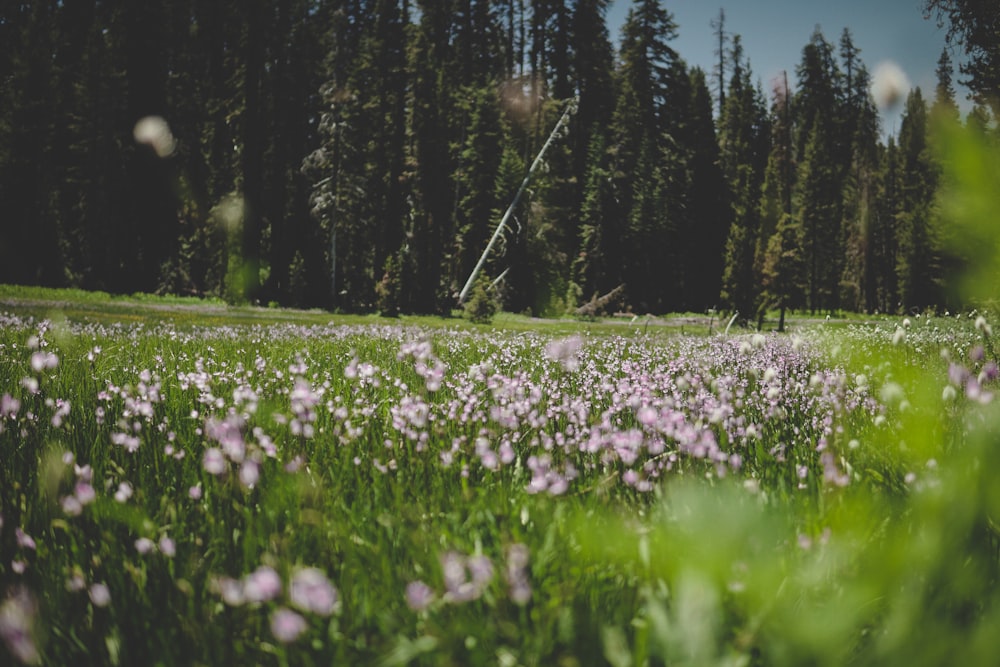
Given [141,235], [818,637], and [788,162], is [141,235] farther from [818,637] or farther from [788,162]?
[788,162]

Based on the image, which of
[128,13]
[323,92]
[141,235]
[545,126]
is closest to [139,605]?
[323,92]

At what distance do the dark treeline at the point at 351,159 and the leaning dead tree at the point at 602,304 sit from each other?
120cm

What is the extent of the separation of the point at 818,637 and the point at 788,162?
61.8m

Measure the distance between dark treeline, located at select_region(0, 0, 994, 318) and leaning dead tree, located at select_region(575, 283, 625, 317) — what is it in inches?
47.1

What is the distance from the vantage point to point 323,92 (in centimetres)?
3291

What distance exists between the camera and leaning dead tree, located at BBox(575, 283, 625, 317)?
119 feet

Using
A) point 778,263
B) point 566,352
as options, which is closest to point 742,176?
point 778,263

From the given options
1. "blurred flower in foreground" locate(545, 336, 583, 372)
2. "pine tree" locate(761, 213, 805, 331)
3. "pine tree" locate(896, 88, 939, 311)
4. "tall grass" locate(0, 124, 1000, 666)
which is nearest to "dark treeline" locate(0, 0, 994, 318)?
"pine tree" locate(761, 213, 805, 331)

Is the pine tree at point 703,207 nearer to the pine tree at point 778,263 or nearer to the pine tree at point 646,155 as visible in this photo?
the pine tree at point 646,155

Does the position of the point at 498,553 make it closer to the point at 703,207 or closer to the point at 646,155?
the point at 646,155

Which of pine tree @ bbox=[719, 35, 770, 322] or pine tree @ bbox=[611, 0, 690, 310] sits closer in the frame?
pine tree @ bbox=[719, 35, 770, 322]

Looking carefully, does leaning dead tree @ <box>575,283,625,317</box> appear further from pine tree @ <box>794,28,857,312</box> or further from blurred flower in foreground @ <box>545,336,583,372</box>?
blurred flower in foreground @ <box>545,336,583,372</box>

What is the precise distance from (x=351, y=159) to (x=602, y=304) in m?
18.0

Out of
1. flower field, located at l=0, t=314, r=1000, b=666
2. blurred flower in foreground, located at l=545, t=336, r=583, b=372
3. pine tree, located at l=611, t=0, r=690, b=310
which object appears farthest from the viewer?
pine tree, located at l=611, t=0, r=690, b=310
